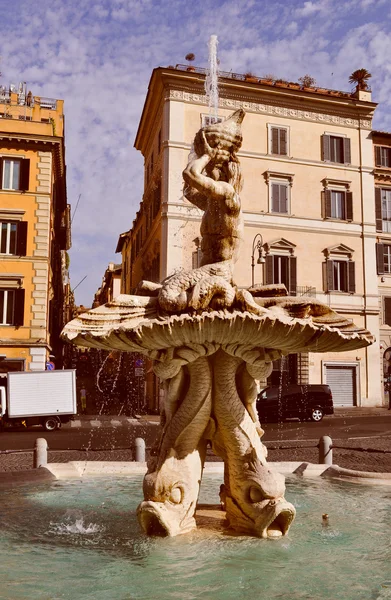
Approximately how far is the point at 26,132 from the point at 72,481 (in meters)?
25.2

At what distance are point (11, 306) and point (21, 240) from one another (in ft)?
10.0

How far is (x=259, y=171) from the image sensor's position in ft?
102

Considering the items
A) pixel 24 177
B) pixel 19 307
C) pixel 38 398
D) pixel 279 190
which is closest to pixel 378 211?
pixel 279 190

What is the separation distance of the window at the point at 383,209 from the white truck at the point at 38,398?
19909mm

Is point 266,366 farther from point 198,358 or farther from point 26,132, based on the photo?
point 26,132

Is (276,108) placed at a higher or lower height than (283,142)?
higher

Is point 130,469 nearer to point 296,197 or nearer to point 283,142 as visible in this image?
point 296,197

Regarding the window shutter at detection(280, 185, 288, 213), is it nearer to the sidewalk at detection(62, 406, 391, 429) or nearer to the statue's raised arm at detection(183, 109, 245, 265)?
the sidewalk at detection(62, 406, 391, 429)

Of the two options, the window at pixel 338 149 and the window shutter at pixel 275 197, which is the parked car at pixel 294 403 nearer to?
the window shutter at pixel 275 197

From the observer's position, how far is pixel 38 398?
20.2 meters

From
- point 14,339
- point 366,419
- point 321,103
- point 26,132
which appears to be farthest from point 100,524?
point 321,103

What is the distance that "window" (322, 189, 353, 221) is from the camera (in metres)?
31.7

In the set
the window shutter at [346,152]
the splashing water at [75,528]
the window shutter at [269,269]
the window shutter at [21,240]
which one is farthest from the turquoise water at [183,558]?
the window shutter at [346,152]

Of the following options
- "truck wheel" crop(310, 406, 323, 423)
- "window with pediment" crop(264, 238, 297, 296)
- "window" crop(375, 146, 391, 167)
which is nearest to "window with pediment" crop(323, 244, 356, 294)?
"window with pediment" crop(264, 238, 297, 296)
